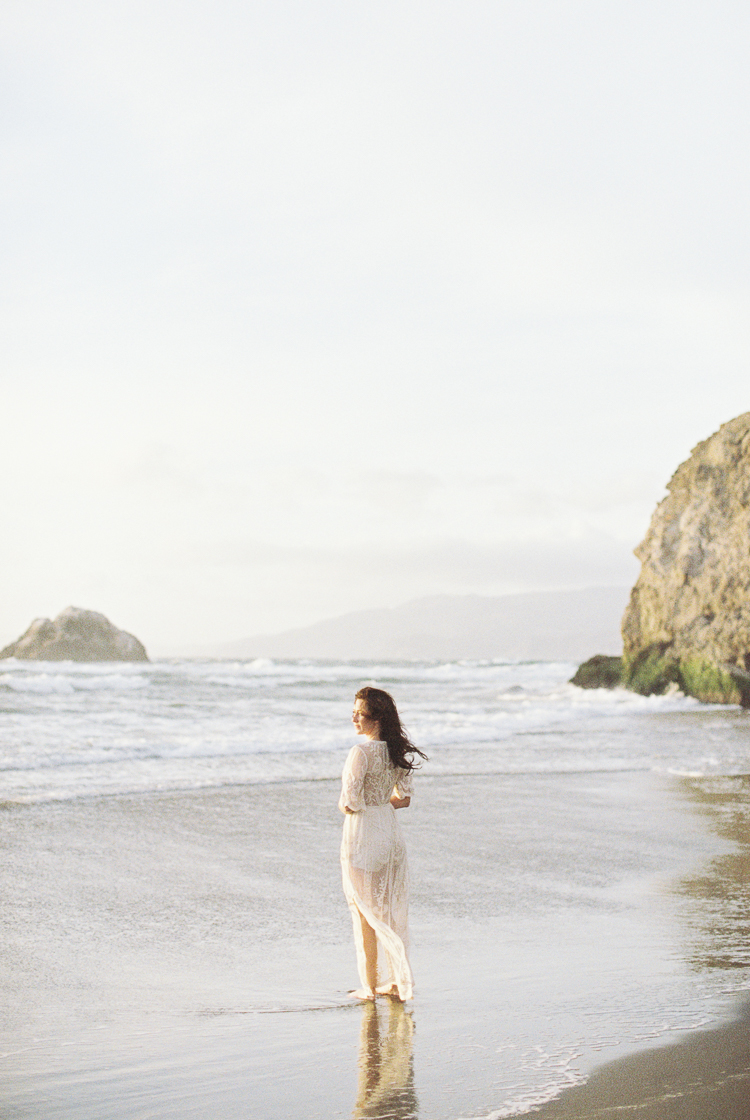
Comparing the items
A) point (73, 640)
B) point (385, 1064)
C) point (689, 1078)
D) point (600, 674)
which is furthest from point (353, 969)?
point (73, 640)

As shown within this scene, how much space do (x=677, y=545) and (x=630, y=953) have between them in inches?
989

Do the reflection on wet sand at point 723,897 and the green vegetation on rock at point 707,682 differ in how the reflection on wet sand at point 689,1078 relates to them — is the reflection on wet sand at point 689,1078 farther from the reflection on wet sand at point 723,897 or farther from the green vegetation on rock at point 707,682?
the green vegetation on rock at point 707,682

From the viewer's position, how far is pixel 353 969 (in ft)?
17.4

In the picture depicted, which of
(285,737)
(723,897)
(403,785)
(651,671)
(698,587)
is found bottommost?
(723,897)

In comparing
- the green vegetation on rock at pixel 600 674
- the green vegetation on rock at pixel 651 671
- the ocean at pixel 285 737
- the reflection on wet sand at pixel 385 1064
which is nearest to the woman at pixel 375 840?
the reflection on wet sand at pixel 385 1064

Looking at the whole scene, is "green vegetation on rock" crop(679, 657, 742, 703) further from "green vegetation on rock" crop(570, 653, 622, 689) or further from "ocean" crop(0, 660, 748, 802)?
"green vegetation on rock" crop(570, 653, 622, 689)

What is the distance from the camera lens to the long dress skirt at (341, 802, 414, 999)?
475 centimetres

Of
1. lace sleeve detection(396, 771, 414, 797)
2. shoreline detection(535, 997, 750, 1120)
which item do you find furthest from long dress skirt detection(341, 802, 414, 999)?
shoreline detection(535, 997, 750, 1120)

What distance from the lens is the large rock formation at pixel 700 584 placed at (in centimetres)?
2669

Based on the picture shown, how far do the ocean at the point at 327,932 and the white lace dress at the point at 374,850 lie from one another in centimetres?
38

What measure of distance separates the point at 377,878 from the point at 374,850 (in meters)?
0.14

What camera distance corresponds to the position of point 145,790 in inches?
428

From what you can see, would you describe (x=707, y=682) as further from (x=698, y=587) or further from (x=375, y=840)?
(x=375, y=840)

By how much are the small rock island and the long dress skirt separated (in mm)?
22973
